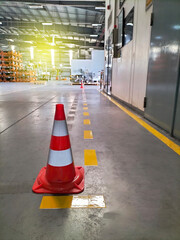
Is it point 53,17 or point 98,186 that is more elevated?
point 53,17

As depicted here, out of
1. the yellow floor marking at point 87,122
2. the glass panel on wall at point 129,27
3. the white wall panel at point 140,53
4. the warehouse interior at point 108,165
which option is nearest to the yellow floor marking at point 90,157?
the warehouse interior at point 108,165

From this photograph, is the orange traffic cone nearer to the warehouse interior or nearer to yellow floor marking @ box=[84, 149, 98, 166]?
the warehouse interior

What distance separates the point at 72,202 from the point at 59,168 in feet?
0.98

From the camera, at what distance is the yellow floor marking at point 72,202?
1.38 meters

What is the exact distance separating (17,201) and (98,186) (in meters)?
0.68

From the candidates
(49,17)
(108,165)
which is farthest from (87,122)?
(49,17)

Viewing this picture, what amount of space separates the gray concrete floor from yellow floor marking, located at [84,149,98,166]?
6cm

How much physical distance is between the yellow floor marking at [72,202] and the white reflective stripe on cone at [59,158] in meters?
0.27

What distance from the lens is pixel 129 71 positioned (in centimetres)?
614

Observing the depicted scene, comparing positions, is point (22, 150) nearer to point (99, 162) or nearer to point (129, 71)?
point (99, 162)

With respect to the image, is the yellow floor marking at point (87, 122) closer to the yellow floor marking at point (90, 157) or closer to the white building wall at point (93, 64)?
the yellow floor marking at point (90, 157)

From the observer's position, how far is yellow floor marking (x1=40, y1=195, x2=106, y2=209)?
1379 mm

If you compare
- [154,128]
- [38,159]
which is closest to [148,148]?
[154,128]

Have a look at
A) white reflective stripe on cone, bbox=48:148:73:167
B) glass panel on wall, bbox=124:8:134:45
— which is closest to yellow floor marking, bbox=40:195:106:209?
white reflective stripe on cone, bbox=48:148:73:167
